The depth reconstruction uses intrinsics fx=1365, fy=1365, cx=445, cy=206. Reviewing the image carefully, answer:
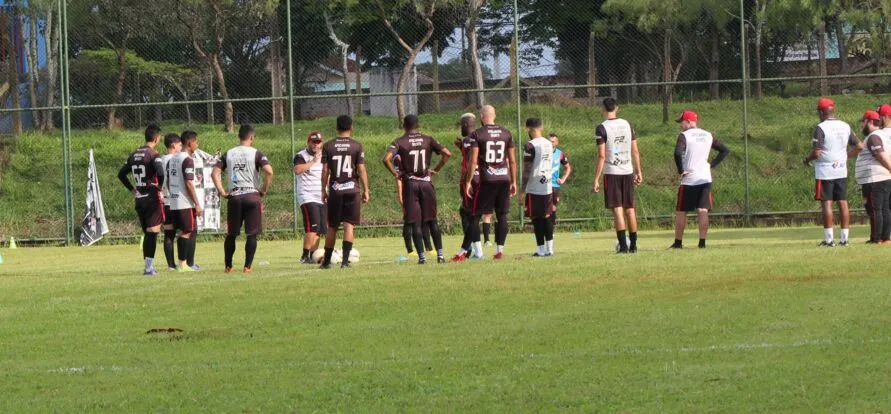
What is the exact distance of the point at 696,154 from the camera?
56.1 feet

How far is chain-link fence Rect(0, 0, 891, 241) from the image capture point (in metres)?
29.1

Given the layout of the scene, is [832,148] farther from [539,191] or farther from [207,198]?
[207,198]

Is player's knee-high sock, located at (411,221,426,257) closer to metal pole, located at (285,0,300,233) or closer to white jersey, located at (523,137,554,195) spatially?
white jersey, located at (523,137,554,195)

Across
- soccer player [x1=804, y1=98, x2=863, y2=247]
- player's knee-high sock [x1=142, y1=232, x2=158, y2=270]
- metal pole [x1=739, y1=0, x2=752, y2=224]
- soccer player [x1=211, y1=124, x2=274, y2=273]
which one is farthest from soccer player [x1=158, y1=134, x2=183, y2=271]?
metal pole [x1=739, y1=0, x2=752, y2=224]

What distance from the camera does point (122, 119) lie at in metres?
30.8

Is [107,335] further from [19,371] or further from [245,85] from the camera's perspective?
[245,85]

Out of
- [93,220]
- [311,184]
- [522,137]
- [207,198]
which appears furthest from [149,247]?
[522,137]

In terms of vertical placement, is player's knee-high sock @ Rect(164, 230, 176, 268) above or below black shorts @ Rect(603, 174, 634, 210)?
below

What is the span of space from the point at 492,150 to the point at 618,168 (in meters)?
1.66

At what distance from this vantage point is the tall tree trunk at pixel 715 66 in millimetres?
29641

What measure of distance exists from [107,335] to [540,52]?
19.7 metres

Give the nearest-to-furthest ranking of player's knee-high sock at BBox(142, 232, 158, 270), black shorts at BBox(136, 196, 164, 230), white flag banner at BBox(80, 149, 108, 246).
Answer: player's knee-high sock at BBox(142, 232, 158, 270) → black shorts at BBox(136, 196, 164, 230) → white flag banner at BBox(80, 149, 108, 246)

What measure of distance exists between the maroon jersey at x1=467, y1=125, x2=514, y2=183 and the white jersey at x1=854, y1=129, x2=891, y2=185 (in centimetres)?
474

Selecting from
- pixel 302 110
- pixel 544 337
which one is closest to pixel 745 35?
pixel 302 110
